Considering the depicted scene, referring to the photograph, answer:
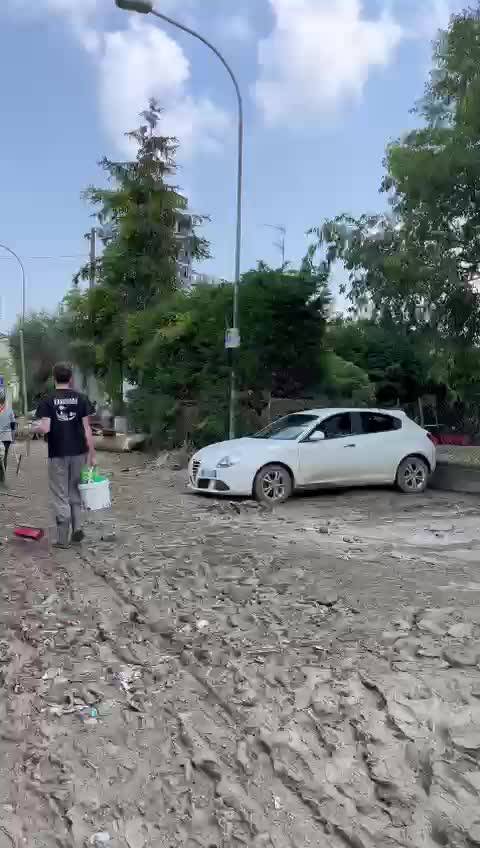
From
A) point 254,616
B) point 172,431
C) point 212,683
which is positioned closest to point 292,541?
point 254,616

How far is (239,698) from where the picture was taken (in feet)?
15.0

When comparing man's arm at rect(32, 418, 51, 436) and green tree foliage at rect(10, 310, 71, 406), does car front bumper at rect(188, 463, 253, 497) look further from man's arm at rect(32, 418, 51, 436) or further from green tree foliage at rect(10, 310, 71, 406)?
green tree foliage at rect(10, 310, 71, 406)

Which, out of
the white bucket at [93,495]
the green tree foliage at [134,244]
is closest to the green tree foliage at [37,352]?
the green tree foliage at [134,244]

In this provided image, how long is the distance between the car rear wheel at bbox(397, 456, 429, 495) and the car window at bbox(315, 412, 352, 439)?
44.8 inches

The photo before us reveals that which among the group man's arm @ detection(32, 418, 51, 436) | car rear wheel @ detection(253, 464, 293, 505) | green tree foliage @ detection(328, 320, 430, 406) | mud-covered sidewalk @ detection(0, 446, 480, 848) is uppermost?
green tree foliage @ detection(328, 320, 430, 406)

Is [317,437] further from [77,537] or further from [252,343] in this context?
[252,343]

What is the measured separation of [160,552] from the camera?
8.77 meters

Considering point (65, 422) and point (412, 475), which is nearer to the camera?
point (65, 422)

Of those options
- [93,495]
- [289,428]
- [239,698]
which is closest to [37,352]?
[289,428]

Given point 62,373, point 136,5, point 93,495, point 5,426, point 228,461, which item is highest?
point 136,5

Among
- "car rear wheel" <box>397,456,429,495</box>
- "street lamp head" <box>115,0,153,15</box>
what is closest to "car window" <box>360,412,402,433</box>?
"car rear wheel" <box>397,456,429,495</box>

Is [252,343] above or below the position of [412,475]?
above

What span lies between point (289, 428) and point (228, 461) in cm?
137

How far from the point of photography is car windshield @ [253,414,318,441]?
45.0 ft
